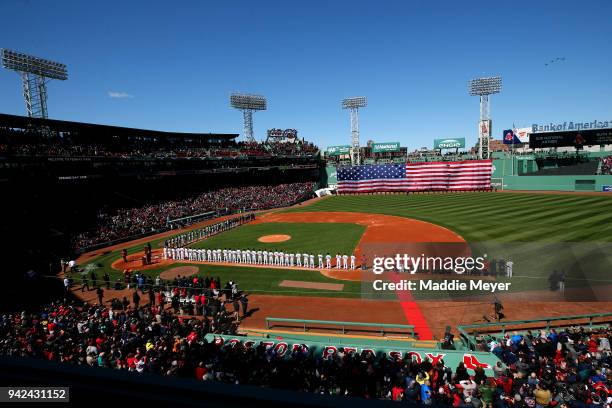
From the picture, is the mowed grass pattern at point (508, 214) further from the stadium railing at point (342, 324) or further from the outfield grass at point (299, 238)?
the stadium railing at point (342, 324)

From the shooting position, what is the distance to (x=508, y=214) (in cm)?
3328

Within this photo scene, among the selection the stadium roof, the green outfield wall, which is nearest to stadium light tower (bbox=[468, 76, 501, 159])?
the green outfield wall

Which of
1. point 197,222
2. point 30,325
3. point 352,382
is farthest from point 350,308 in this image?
point 197,222

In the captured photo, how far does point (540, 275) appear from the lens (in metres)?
17.8

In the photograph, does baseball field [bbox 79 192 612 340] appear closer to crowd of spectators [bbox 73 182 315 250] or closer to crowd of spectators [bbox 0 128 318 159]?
crowd of spectators [bbox 73 182 315 250]

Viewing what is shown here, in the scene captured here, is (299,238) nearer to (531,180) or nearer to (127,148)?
(127,148)

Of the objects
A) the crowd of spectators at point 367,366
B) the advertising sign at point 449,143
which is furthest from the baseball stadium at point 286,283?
the advertising sign at point 449,143

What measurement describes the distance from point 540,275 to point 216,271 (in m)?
18.8

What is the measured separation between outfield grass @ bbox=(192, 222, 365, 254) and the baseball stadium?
32 centimetres

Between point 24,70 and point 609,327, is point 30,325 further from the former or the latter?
point 24,70

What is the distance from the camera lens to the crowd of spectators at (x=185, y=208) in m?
34.2

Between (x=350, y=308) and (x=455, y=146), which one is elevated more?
(x=455, y=146)

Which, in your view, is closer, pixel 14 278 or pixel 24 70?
pixel 14 278

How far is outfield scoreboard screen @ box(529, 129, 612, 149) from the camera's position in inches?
2298
